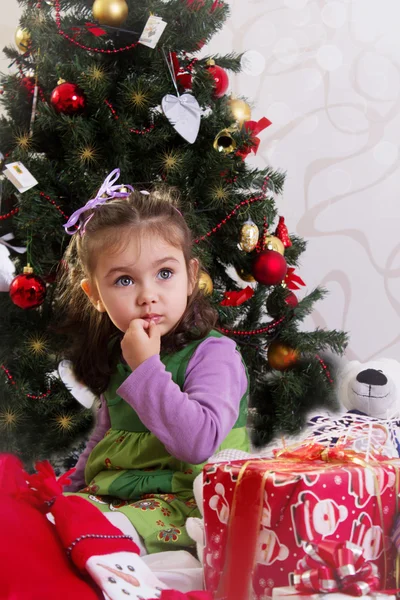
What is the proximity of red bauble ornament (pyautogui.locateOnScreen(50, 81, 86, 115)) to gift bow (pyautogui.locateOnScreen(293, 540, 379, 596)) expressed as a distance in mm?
1237

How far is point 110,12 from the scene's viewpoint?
1668mm

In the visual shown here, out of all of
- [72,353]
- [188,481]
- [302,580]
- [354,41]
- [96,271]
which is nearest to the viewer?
[302,580]

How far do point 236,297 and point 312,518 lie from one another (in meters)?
1.08

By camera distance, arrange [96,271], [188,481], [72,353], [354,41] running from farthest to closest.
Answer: [354,41] < [72,353] < [96,271] < [188,481]

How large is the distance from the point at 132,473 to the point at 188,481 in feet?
0.31

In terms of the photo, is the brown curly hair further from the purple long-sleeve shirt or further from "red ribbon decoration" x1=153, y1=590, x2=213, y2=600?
"red ribbon decoration" x1=153, y1=590, x2=213, y2=600

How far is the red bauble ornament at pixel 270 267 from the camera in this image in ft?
5.73

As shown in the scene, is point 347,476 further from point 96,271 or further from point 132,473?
point 96,271

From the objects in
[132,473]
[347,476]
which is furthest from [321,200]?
[347,476]

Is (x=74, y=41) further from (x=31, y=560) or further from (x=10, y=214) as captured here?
(x=31, y=560)

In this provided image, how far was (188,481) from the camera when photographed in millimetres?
1066

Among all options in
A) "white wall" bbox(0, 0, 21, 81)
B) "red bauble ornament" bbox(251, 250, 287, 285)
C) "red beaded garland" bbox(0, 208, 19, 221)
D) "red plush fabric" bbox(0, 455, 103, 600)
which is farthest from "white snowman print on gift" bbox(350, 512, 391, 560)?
"white wall" bbox(0, 0, 21, 81)

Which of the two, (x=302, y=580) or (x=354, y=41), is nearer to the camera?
(x=302, y=580)

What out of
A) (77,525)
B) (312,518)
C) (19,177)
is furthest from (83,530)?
(19,177)
